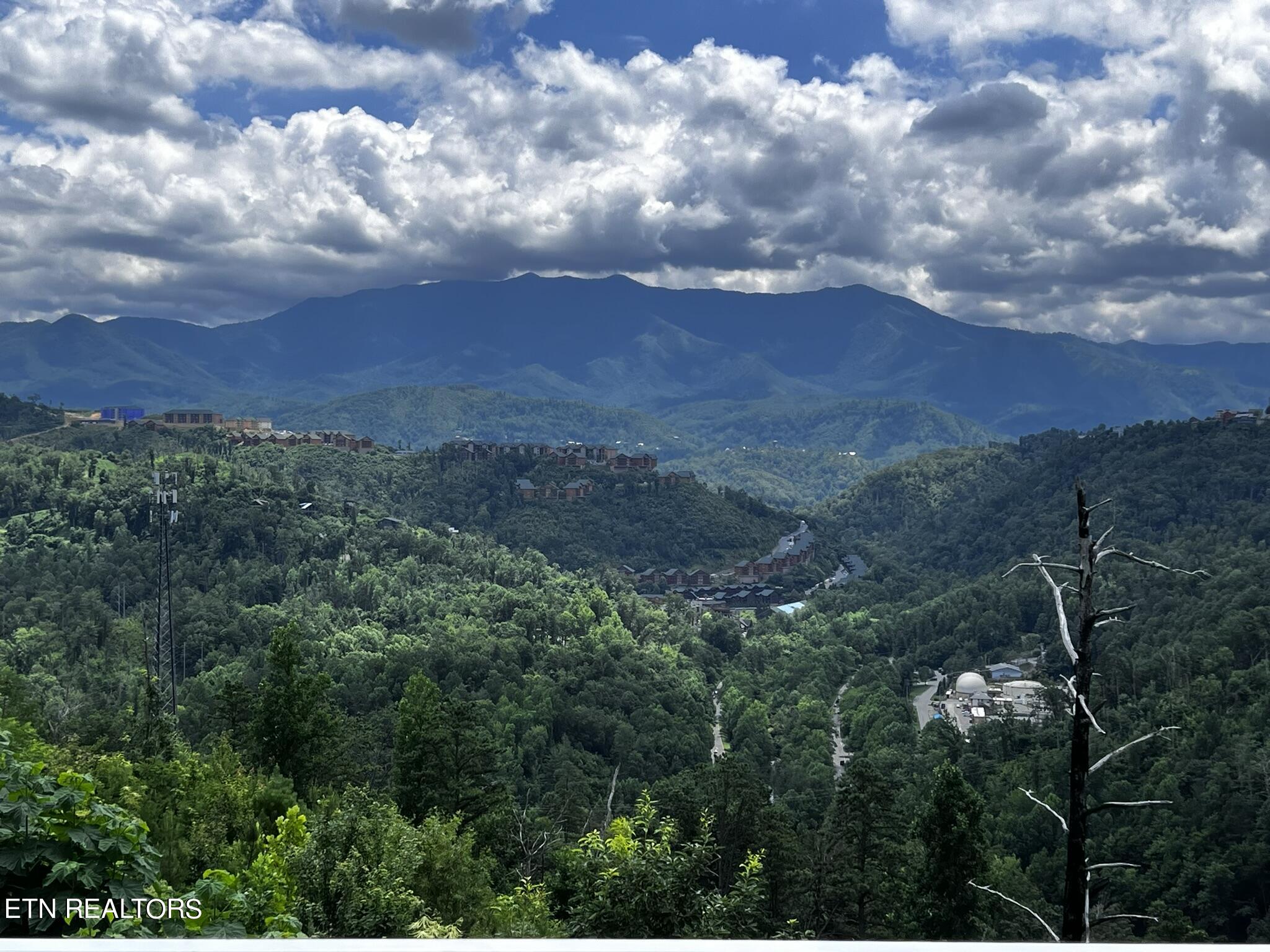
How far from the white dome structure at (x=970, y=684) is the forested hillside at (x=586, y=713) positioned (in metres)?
3.04

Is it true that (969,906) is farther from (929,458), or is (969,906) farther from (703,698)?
(929,458)

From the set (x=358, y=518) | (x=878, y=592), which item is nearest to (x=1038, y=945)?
(x=358, y=518)

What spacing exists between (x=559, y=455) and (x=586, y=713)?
41.4 m

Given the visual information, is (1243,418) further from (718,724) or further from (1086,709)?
(1086,709)

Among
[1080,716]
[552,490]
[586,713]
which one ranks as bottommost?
[586,713]

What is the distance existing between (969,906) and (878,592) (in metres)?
41.3

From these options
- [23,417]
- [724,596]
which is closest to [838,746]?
[724,596]

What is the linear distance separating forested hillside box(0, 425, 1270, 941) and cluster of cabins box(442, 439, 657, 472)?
2.51 meters

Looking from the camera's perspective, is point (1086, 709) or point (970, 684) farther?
point (970, 684)

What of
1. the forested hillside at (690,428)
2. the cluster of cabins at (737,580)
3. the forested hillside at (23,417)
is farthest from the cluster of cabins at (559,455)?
the forested hillside at (690,428)

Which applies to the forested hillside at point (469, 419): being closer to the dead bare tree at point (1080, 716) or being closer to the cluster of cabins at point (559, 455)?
the cluster of cabins at point (559, 455)

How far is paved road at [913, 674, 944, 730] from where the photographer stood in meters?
33.5

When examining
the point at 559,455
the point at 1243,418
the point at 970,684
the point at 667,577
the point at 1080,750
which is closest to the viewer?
the point at 1080,750

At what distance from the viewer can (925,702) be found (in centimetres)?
3591
